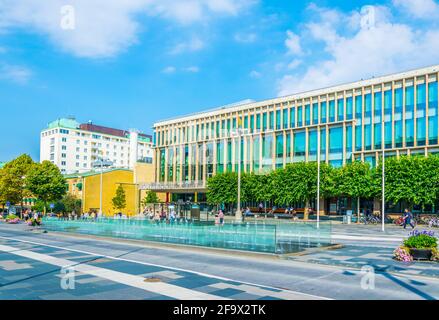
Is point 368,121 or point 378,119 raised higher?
point 378,119

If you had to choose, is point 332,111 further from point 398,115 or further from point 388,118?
point 398,115

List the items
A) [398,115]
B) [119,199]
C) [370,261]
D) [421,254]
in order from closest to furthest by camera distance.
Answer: [421,254] < [370,261] < [398,115] < [119,199]

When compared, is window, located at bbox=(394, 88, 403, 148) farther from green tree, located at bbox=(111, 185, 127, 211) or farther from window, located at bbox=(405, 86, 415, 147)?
green tree, located at bbox=(111, 185, 127, 211)

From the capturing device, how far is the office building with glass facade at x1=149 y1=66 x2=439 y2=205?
193ft

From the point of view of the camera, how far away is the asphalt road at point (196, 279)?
1147 cm

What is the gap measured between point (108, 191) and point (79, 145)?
5282 centimetres

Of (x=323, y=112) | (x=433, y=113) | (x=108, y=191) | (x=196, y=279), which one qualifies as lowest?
(x=196, y=279)

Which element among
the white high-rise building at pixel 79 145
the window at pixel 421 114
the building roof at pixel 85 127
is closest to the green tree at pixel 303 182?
the window at pixel 421 114

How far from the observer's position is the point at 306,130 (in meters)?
71.1

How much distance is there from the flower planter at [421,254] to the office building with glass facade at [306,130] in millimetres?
30147

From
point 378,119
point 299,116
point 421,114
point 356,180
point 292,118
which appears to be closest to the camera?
point 356,180

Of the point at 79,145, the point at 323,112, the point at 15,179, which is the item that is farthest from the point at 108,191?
the point at 79,145

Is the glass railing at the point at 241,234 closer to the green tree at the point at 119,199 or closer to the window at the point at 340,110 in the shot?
the window at the point at 340,110
